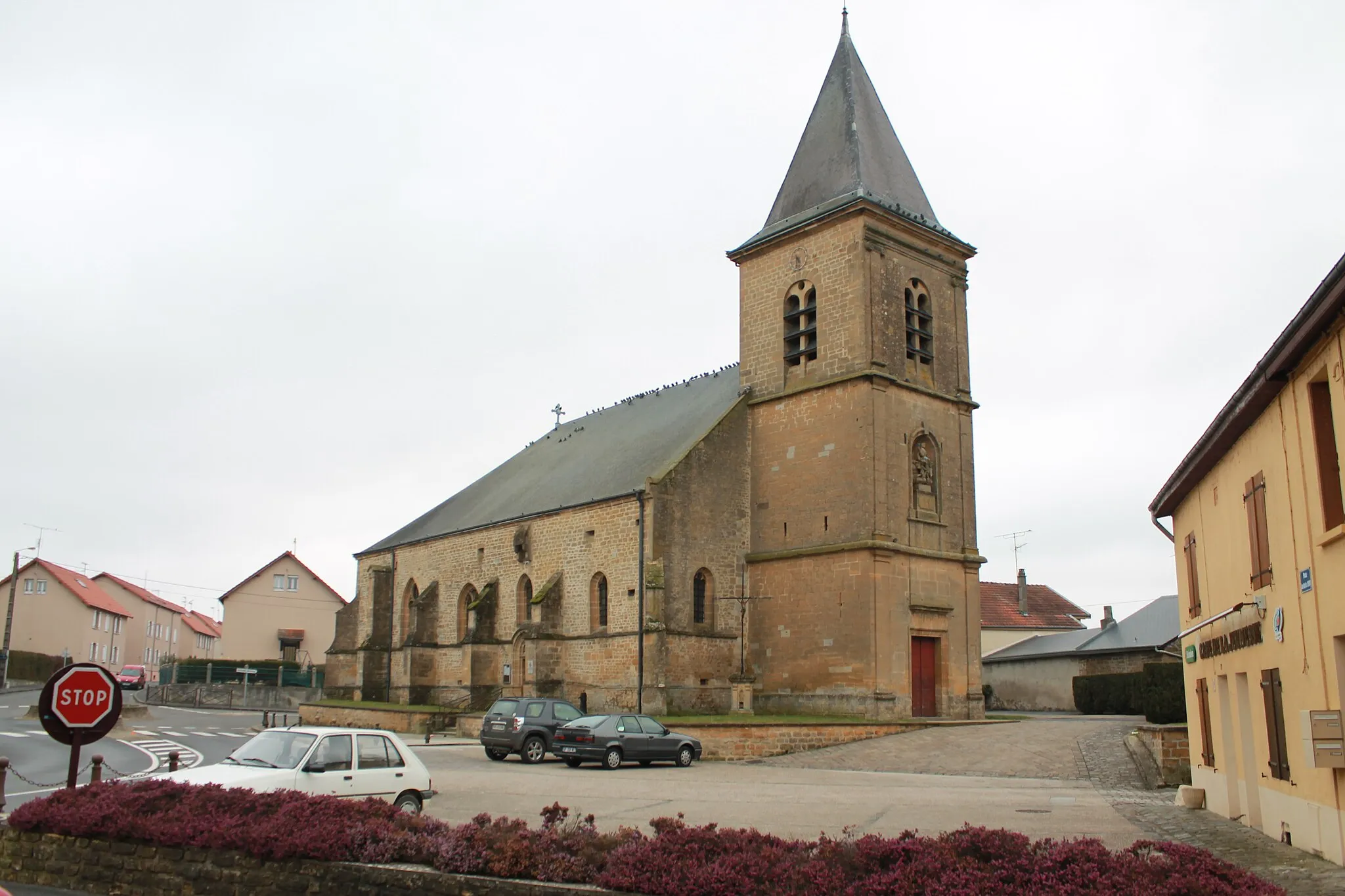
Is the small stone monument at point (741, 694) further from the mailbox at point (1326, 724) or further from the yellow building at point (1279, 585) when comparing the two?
the mailbox at point (1326, 724)

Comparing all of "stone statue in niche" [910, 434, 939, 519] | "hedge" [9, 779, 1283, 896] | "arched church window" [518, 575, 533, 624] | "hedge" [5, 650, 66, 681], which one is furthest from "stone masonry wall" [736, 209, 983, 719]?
"hedge" [5, 650, 66, 681]

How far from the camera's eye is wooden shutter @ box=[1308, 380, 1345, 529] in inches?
388

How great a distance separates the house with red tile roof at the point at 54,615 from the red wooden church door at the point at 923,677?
55447 millimetres

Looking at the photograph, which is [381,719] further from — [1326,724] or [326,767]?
[1326,724]

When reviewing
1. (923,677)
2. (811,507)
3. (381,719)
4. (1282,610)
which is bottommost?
(381,719)

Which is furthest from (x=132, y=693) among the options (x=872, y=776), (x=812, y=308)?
(x=872, y=776)

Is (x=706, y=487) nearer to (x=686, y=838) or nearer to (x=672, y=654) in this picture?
(x=672, y=654)

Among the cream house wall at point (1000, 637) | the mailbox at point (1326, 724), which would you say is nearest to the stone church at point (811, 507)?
the mailbox at point (1326, 724)

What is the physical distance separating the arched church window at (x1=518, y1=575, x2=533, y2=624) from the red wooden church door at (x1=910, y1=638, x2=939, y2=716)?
12740mm

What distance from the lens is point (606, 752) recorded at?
2273 centimetres

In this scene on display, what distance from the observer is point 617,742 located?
22.8m

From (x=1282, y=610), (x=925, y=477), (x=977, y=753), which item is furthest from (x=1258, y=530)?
(x=925, y=477)

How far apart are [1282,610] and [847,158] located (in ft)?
77.8

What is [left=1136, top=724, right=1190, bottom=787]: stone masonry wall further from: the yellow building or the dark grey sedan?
the dark grey sedan
